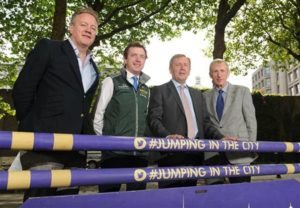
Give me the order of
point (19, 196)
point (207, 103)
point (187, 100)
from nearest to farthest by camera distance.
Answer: point (187, 100), point (207, 103), point (19, 196)

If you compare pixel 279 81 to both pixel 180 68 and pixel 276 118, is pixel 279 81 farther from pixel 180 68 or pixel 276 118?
pixel 180 68

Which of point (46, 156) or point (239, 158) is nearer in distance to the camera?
point (46, 156)

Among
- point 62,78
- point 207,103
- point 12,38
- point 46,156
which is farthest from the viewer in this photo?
point 12,38

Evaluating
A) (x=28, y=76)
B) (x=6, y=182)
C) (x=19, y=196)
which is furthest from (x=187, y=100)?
(x=19, y=196)

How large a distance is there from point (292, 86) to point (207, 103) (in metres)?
83.1

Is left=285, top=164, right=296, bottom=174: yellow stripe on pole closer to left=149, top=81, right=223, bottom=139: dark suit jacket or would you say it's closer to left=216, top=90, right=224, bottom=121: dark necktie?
left=149, top=81, right=223, bottom=139: dark suit jacket

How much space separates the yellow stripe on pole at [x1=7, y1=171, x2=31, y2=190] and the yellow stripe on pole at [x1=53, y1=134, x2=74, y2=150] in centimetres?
22

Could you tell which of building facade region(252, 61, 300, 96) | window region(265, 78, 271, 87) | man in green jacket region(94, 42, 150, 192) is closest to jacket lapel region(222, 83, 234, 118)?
man in green jacket region(94, 42, 150, 192)

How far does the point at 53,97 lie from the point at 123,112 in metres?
0.68

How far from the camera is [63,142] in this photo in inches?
80.6

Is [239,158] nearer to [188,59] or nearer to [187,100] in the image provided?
[187,100]

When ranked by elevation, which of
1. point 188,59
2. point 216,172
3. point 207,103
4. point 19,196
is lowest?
point 19,196

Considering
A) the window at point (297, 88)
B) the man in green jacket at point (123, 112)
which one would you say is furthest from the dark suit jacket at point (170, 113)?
the window at point (297, 88)

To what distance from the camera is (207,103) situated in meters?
3.93
